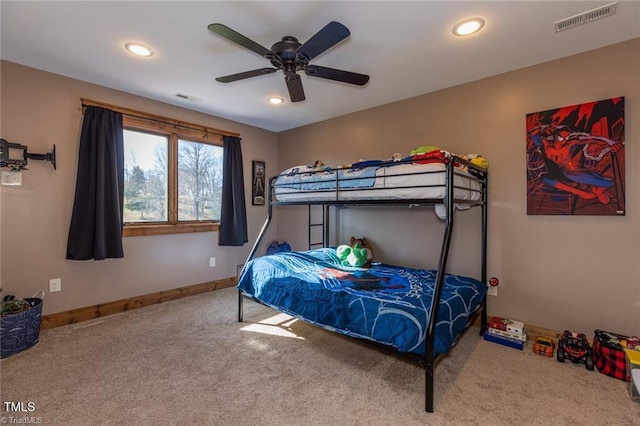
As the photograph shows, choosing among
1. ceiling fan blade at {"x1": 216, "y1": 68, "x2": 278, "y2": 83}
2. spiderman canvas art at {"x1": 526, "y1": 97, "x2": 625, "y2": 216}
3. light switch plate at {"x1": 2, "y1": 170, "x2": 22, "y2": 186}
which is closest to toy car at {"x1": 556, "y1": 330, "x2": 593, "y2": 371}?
spiderman canvas art at {"x1": 526, "y1": 97, "x2": 625, "y2": 216}

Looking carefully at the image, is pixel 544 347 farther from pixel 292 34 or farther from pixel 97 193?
pixel 97 193

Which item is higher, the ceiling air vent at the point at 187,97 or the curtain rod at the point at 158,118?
the ceiling air vent at the point at 187,97

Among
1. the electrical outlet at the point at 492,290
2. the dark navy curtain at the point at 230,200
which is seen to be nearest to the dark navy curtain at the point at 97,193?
the dark navy curtain at the point at 230,200

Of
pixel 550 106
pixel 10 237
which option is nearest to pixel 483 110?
pixel 550 106

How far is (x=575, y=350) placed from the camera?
2.14 meters

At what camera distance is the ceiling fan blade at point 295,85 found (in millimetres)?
2066

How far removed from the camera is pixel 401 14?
6.15ft

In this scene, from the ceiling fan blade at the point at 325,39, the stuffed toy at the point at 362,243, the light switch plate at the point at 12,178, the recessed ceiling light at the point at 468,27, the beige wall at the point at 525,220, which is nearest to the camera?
the ceiling fan blade at the point at 325,39

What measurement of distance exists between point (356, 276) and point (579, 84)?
2407 millimetres

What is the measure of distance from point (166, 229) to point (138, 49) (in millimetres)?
1990

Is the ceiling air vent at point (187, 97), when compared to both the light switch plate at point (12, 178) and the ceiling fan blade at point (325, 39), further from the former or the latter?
the ceiling fan blade at point (325, 39)

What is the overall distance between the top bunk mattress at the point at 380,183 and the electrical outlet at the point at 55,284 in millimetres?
2315

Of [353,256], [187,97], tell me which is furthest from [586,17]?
[187,97]

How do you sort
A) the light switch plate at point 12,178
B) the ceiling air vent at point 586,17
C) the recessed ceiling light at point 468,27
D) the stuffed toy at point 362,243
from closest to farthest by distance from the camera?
the ceiling air vent at point 586,17
the recessed ceiling light at point 468,27
the light switch plate at point 12,178
the stuffed toy at point 362,243
